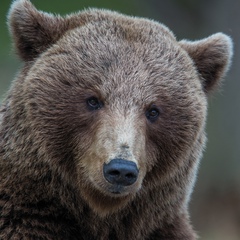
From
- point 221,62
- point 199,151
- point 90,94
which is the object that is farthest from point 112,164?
point 221,62

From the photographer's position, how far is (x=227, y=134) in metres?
16.7

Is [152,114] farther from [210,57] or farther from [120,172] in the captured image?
[210,57]

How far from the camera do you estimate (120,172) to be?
7.81m

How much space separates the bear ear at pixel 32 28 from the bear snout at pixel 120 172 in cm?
153

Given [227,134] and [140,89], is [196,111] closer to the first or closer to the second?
[140,89]

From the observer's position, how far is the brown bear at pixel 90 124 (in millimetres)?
8453

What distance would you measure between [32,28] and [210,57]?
1746mm

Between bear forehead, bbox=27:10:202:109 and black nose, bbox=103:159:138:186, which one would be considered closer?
black nose, bbox=103:159:138:186

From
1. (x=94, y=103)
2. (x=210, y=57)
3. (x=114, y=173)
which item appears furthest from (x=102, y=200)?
(x=210, y=57)

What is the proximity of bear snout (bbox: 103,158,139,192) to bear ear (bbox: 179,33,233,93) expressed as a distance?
1.72 m

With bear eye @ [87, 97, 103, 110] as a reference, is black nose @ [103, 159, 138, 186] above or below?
below

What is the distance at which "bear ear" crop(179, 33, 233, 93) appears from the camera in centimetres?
924

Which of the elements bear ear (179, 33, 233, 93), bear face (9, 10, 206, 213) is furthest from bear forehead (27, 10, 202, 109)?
bear ear (179, 33, 233, 93)

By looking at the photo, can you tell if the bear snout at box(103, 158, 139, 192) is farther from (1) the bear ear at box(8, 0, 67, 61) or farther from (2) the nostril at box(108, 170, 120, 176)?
(1) the bear ear at box(8, 0, 67, 61)
